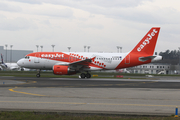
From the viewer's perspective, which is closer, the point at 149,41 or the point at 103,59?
the point at 149,41

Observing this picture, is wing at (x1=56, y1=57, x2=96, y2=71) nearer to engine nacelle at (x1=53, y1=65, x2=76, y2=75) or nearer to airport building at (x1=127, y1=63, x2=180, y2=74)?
engine nacelle at (x1=53, y1=65, x2=76, y2=75)

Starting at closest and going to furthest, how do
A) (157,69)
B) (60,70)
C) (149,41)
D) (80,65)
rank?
(60,70) < (80,65) < (149,41) < (157,69)

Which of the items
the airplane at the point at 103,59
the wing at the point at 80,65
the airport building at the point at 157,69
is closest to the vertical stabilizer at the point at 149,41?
the airplane at the point at 103,59

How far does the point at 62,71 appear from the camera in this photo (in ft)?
115

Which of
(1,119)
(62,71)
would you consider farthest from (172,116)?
(62,71)

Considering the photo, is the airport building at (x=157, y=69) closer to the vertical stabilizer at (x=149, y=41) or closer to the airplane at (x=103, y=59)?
the vertical stabilizer at (x=149, y=41)

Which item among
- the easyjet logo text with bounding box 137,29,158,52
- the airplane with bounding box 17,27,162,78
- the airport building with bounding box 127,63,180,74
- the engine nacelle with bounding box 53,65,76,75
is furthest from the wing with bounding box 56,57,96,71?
the airport building with bounding box 127,63,180,74

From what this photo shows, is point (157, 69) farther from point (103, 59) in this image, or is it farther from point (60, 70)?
point (60, 70)

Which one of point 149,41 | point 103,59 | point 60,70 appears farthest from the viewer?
point 103,59

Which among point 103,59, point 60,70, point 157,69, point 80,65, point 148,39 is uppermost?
point 148,39

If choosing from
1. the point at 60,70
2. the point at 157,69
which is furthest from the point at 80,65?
the point at 157,69

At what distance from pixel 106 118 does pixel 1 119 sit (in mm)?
3746

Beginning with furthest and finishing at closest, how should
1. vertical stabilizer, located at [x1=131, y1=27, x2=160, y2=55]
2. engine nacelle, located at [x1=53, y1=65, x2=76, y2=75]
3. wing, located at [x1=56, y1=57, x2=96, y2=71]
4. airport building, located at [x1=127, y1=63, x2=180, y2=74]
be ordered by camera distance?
airport building, located at [x1=127, y1=63, x2=180, y2=74] → vertical stabilizer, located at [x1=131, y1=27, x2=160, y2=55] → wing, located at [x1=56, y1=57, x2=96, y2=71] → engine nacelle, located at [x1=53, y1=65, x2=76, y2=75]

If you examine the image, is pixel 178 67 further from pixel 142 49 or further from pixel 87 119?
pixel 87 119
